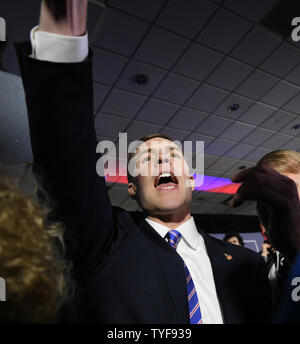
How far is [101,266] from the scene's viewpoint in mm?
729

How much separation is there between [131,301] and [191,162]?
15.6 feet

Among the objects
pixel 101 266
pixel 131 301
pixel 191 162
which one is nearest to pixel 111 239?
pixel 101 266

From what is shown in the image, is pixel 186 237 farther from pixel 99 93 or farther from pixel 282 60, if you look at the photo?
pixel 282 60

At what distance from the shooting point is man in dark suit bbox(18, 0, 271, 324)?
1.72 feet

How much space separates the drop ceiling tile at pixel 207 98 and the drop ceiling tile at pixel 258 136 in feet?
3.86

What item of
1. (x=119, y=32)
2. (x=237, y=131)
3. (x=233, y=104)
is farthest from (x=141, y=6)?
(x=237, y=131)

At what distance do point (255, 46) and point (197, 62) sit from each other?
26.2 inches

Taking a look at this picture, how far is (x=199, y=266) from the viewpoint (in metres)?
0.88

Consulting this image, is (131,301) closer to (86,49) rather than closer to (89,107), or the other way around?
(89,107)

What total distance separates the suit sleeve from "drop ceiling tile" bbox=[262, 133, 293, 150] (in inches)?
183

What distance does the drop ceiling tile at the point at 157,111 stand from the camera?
11.4 ft

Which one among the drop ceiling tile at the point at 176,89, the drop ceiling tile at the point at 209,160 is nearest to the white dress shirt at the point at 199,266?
the drop ceiling tile at the point at 176,89

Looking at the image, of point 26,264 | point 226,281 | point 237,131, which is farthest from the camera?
point 237,131

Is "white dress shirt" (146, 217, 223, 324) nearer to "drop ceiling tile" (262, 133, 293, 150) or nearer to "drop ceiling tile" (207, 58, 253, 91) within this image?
"drop ceiling tile" (207, 58, 253, 91)
